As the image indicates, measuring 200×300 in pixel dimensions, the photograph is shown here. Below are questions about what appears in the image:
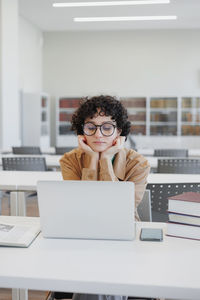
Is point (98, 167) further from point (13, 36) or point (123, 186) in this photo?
point (13, 36)

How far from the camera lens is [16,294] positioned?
85.4 inches

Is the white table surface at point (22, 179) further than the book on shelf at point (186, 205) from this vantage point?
Yes

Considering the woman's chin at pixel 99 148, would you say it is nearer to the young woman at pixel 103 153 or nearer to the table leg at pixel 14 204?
the young woman at pixel 103 153

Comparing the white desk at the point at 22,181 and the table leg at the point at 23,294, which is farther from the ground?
the white desk at the point at 22,181

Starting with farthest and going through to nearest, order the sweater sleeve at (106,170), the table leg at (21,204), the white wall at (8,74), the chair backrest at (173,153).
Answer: the white wall at (8,74), the chair backrest at (173,153), the table leg at (21,204), the sweater sleeve at (106,170)

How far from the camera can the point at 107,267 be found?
3.90 feet

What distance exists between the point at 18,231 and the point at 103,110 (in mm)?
684

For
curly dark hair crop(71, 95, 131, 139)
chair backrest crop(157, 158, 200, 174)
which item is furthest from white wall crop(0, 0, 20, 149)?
curly dark hair crop(71, 95, 131, 139)

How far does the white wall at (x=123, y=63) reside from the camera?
9781mm

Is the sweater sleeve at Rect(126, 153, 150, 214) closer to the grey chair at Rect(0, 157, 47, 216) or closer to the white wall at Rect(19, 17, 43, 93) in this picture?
the grey chair at Rect(0, 157, 47, 216)

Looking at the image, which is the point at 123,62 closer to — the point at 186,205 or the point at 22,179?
the point at 22,179

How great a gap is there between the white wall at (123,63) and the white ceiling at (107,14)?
0.28 m

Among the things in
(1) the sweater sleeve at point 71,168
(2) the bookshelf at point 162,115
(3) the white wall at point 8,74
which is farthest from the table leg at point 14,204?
(2) the bookshelf at point 162,115

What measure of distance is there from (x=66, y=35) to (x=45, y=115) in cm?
217
